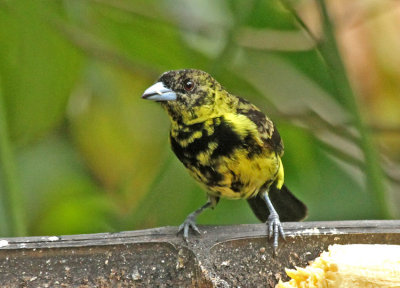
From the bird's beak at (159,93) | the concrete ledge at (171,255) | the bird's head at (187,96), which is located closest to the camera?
the concrete ledge at (171,255)

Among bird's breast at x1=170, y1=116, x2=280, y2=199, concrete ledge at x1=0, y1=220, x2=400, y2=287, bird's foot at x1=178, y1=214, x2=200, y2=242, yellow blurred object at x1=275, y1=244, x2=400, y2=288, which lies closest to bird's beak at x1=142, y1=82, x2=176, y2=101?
bird's breast at x1=170, y1=116, x2=280, y2=199

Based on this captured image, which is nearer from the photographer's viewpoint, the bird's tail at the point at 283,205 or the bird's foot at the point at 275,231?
the bird's foot at the point at 275,231

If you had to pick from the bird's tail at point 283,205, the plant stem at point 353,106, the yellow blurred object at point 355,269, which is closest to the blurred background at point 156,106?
the plant stem at point 353,106

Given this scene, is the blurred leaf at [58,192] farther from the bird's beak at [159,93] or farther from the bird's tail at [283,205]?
the bird's beak at [159,93]

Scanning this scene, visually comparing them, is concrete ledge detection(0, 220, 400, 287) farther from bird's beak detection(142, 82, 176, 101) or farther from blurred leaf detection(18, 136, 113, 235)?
blurred leaf detection(18, 136, 113, 235)

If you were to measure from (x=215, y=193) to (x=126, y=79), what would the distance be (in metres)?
1.15

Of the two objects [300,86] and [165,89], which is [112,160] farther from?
[165,89]

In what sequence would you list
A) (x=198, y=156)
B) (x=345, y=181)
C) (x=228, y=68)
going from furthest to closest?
Result: (x=345, y=181) < (x=228, y=68) < (x=198, y=156)

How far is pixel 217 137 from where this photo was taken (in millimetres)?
2555

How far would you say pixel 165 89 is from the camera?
2.59 metres

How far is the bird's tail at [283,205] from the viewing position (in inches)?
118

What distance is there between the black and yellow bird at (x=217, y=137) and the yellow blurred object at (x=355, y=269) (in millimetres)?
537

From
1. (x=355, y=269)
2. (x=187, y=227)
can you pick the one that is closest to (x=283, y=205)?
(x=187, y=227)

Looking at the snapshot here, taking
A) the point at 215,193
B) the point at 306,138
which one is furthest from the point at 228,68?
the point at 215,193
